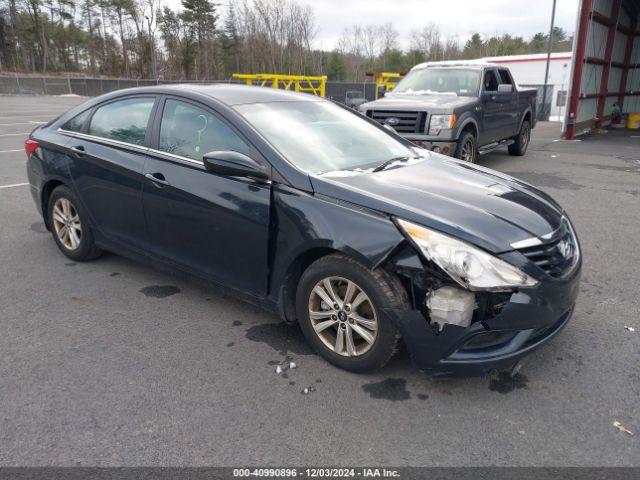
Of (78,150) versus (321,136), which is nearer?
(321,136)

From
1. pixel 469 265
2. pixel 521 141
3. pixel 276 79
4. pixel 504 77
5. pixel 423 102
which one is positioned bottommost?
pixel 521 141

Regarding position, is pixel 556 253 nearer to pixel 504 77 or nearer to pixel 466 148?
pixel 466 148

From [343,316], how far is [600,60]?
58.5 feet

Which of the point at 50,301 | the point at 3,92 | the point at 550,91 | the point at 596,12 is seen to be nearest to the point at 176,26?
the point at 3,92

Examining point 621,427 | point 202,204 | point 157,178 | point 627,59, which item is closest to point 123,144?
point 157,178

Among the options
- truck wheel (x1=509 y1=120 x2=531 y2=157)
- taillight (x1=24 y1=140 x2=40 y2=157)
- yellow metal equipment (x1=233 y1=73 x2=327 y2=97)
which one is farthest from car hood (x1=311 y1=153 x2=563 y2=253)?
yellow metal equipment (x1=233 y1=73 x2=327 y2=97)

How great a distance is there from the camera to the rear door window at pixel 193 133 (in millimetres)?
3496

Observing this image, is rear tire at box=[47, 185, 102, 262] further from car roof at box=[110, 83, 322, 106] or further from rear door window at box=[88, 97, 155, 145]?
car roof at box=[110, 83, 322, 106]

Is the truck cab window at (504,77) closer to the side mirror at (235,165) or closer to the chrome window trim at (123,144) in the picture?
the chrome window trim at (123,144)

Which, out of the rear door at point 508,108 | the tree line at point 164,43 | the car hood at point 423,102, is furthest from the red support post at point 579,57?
the tree line at point 164,43

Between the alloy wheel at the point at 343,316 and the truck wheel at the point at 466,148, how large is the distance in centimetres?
607

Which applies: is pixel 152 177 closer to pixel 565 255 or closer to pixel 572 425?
pixel 565 255

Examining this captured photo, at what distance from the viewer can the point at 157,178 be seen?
3.75 metres

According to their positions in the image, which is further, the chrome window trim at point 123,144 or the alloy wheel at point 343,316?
the chrome window trim at point 123,144
